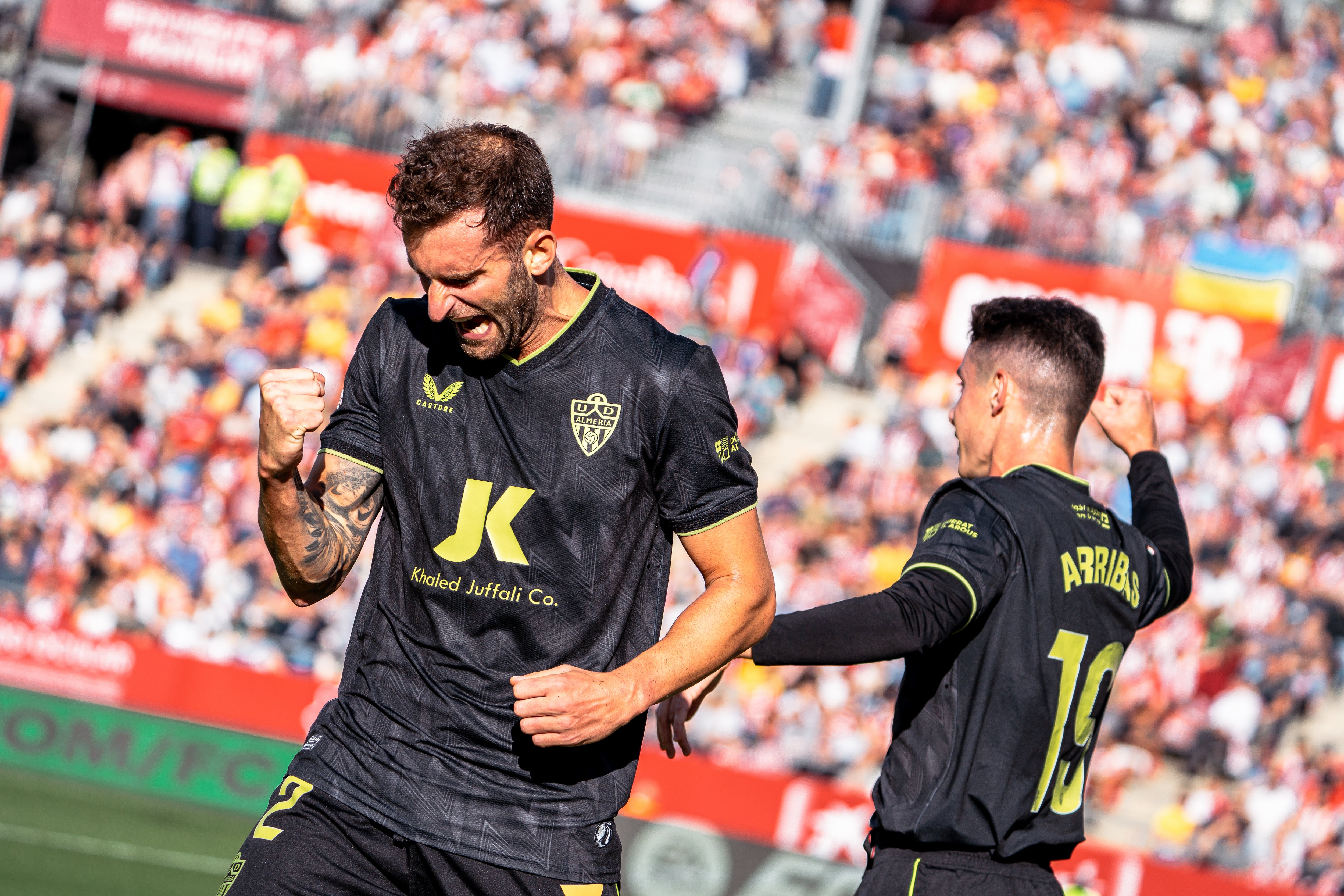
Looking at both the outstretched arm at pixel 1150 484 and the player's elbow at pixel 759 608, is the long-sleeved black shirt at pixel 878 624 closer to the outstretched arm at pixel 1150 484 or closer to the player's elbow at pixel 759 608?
the player's elbow at pixel 759 608

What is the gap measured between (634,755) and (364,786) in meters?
0.60

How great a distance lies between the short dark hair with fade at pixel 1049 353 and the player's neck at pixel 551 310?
1.21m

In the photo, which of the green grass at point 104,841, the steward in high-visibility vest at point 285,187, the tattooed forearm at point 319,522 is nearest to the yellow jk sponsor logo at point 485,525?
the tattooed forearm at point 319,522

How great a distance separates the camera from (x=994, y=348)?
12.8 ft

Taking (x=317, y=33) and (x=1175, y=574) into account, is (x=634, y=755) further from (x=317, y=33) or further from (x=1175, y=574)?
(x=317, y=33)

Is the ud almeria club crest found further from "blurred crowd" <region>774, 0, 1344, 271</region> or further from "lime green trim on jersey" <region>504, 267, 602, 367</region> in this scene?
"blurred crowd" <region>774, 0, 1344, 271</region>

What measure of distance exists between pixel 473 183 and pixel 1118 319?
14894 millimetres

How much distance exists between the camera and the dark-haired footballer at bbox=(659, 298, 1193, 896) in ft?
11.3

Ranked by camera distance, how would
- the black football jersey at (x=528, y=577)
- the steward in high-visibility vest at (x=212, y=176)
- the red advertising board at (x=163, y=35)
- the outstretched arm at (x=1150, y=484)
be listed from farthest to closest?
the red advertising board at (x=163, y=35) → the steward in high-visibility vest at (x=212, y=176) → the outstretched arm at (x=1150, y=484) → the black football jersey at (x=528, y=577)

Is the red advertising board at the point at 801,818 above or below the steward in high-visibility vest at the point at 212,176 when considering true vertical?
below

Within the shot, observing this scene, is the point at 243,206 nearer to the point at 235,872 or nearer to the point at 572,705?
the point at 235,872

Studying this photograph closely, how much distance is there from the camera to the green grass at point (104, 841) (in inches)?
314

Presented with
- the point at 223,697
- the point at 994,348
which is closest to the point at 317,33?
the point at 223,697

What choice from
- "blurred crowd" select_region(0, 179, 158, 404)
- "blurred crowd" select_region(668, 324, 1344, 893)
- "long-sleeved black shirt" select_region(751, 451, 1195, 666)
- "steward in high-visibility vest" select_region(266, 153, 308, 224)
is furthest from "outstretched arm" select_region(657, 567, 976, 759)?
"steward in high-visibility vest" select_region(266, 153, 308, 224)
